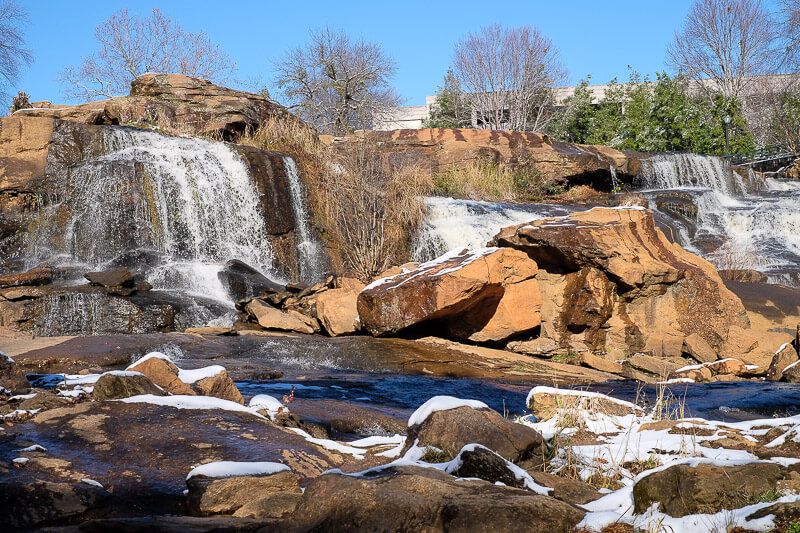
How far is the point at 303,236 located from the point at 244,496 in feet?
41.8

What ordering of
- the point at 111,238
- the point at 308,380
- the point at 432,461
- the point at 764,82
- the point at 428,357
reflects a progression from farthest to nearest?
the point at 764,82
the point at 111,238
the point at 428,357
the point at 308,380
the point at 432,461

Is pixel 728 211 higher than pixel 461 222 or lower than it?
lower

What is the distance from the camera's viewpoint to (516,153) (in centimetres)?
2308

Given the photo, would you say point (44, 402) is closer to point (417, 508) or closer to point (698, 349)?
point (417, 508)

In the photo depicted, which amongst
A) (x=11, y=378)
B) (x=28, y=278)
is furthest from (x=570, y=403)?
(x=28, y=278)

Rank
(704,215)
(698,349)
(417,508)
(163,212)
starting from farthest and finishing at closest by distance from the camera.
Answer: (704,215) → (163,212) → (698,349) → (417,508)

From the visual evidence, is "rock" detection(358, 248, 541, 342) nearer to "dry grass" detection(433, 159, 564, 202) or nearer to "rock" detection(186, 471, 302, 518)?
"rock" detection(186, 471, 302, 518)

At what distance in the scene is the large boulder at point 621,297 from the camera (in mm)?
12000

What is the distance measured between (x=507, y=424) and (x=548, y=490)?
0.94 metres

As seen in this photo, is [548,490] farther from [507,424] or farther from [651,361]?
[651,361]

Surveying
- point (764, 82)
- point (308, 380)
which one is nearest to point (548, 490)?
point (308, 380)

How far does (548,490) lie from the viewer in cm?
427

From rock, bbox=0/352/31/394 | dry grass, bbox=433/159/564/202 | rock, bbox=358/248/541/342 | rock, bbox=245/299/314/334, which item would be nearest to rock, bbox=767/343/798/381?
rock, bbox=358/248/541/342

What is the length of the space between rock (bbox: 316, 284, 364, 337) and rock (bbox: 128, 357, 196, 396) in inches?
215
